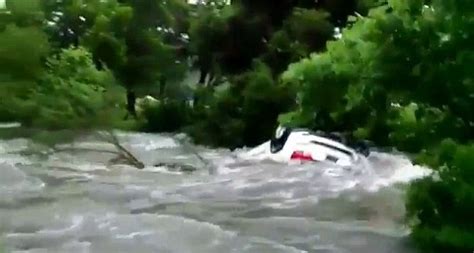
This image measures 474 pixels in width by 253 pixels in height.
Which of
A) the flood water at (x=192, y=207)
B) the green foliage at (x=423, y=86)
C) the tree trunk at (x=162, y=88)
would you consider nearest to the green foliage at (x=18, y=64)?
the flood water at (x=192, y=207)

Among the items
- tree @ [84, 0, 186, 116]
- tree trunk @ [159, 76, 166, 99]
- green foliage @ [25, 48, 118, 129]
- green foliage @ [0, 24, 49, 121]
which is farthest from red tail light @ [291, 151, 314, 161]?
tree trunk @ [159, 76, 166, 99]

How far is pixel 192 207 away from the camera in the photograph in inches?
137

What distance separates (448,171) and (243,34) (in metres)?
5.62

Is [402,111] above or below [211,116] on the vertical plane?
above

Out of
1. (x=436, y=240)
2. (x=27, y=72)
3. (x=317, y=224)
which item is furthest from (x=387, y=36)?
(x=27, y=72)

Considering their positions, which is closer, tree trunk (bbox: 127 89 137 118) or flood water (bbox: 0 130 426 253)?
flood water (bbox: 0 130 426 253)

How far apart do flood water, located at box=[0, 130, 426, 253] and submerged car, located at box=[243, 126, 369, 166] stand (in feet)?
0.83

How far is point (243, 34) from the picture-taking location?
811 centimetres

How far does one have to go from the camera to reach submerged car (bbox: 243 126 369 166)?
509 centimetres

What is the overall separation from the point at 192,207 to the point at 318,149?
1796 mm

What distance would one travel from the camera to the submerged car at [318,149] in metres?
5.09

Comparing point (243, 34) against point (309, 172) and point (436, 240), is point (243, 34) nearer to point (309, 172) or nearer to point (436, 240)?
point (309, 172)

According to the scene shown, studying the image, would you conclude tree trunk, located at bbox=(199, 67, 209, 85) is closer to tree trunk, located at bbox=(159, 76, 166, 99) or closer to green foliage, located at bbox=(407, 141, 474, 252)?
tree trunk, located at bbox=(159, 76, 166, 99)

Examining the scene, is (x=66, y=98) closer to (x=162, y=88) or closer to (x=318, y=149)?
(x=318, y=149)
